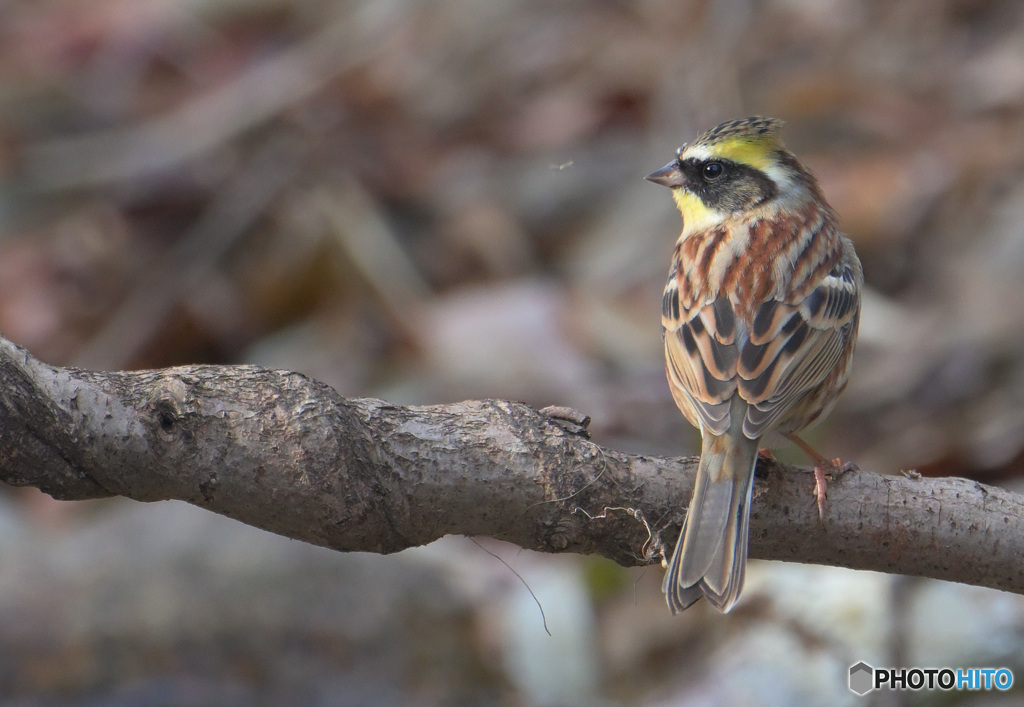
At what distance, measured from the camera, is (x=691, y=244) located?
164 inches

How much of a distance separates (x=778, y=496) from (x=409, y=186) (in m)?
6.16

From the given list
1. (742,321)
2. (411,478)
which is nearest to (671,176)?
(742,321)

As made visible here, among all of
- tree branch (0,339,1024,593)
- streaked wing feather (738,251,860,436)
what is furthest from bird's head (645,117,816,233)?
tree branch (0,339,1024,593)

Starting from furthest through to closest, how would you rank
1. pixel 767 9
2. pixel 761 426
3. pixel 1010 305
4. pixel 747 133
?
pixel 767 9 → pixel 1010 305 → pixel 747 133 → pixel 761 426

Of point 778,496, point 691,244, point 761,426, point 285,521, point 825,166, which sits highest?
point 825,166

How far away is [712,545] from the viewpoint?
9.12 feet

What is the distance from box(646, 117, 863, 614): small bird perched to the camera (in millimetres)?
2830

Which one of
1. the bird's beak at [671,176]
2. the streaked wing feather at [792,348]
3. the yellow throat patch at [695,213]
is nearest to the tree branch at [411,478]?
the streaked wing feather at [792,348]

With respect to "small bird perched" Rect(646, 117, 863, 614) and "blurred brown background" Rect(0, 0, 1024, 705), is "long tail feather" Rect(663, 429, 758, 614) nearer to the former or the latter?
"small bird perched" Rect(646, 117, 863, 614)

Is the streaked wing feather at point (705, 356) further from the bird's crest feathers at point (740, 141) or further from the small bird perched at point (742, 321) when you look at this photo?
the bird's crest feathers at point (740, 141)

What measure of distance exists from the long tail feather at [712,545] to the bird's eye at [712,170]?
5.20 feet

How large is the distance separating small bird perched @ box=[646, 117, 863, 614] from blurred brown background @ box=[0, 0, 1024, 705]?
951 mm

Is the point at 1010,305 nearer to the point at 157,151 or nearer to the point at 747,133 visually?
the point at 747,133

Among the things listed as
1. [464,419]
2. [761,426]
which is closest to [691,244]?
[761,426]
